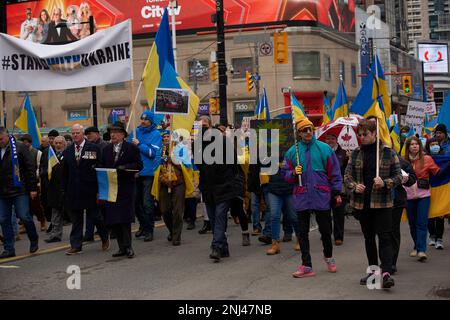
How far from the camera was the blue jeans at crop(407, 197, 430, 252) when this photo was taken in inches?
365

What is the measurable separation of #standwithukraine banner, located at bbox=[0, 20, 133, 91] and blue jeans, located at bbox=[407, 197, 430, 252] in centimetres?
438

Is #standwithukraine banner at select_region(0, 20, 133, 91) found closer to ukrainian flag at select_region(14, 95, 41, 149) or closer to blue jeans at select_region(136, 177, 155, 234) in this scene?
blue jeans at select_region(136, 177, 155, 234)

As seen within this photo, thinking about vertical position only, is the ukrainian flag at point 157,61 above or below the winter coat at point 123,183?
above

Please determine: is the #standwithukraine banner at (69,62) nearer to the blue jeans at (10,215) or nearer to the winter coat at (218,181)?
the blue jeans at (10,215)

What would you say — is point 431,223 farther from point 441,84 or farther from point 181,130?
point 441,84

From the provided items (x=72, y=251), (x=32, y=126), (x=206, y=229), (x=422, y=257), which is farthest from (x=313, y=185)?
(x=32, y=126)

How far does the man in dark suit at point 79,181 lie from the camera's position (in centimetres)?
1048

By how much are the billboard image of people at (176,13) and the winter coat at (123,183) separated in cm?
3499

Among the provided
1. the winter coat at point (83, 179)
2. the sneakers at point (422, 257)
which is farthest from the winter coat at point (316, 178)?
the winter coat at point (83, 179)

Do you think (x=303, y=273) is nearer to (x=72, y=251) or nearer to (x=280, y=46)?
(x=72, y=251)

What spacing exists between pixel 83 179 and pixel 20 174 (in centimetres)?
91

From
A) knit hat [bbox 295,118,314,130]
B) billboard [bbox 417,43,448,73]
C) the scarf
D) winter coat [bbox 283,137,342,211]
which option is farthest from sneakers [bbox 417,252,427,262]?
billboard [bbox 417,43,448,73]

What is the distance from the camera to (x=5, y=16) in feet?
179
